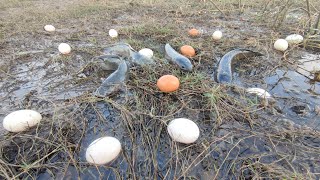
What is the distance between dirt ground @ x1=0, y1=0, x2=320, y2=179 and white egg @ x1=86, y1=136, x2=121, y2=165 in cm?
9

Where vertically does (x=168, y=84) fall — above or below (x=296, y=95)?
above

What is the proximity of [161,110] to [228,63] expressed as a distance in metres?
1.59

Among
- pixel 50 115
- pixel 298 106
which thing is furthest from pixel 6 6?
pixel 298 106

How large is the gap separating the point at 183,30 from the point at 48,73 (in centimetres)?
336

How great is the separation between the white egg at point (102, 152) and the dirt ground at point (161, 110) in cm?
9

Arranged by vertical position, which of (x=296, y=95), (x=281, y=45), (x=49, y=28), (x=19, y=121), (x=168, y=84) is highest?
(x=281, y=45)

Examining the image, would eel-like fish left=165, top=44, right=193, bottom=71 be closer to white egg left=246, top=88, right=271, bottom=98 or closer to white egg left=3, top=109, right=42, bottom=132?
white egg left=246, top=88, right=271, bottom=98

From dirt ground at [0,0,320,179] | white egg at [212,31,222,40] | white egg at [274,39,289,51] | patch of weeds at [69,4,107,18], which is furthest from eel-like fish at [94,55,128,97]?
patch of weeds at [69,4,107,18]

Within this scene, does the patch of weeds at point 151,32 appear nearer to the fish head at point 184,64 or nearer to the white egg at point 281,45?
the fish head at point 184,64

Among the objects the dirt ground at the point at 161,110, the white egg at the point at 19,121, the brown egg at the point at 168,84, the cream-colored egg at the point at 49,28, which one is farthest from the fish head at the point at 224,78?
the cream-colored egg at the point at 49,28

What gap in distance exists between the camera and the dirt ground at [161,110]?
2.19m

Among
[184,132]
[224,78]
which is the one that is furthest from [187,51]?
[184,132]

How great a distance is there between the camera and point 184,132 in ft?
7.62

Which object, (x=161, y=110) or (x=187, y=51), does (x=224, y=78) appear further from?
(x=161, y=110)
